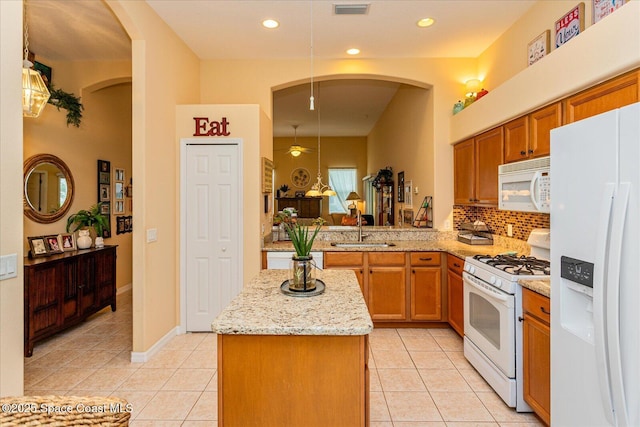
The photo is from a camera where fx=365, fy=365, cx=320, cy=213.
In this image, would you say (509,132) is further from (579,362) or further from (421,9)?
(579,362)

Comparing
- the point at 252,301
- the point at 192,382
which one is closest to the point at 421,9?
the point at 252,301

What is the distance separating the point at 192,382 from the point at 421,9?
379 cm

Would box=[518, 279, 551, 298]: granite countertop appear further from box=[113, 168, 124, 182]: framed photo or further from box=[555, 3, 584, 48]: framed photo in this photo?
box=[113, 168, 124, 182]: framed photo

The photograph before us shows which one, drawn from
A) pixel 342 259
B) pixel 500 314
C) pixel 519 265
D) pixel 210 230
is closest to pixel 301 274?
pixel 500 314

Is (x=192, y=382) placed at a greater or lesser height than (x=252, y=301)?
lesser

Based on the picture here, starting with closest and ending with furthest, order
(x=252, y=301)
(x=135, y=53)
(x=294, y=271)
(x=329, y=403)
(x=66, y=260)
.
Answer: (x=329, y=403) → (x=252, y=301) → (x=294, y=271) → (x=135, y=53) → (x=66, y=260)

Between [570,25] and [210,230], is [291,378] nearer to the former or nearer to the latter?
[210,230]

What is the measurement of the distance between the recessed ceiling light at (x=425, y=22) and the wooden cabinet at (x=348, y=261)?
2422 mm

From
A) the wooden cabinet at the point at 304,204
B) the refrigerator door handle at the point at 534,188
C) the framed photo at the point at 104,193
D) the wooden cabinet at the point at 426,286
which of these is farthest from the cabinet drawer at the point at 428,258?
the wooden cabinet at the point at 304,204

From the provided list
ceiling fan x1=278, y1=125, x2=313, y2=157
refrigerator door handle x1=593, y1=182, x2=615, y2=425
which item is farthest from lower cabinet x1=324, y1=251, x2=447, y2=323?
ceiling fan x1=278, y1=125, x2=313, y2=157

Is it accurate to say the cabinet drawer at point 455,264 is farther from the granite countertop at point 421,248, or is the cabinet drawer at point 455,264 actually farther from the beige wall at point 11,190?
the beige wall at point 11,190

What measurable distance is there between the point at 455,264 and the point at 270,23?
304 centimetres

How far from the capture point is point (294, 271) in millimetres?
2107

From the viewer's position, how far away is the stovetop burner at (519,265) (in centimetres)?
247
